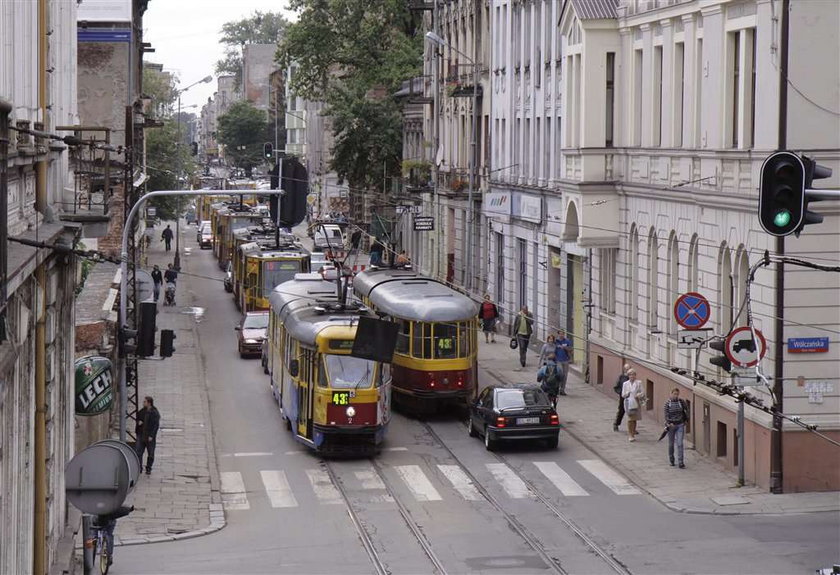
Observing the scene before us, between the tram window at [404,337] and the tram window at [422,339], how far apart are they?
19 centimetres

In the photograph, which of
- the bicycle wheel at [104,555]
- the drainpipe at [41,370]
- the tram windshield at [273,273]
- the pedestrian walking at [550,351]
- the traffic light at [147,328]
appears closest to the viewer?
the drainpipe at [41,370]

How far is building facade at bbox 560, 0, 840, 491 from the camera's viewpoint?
2727 centimetres

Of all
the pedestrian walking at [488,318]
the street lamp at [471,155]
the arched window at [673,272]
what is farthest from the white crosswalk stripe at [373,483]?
the street lamp at [471,155]

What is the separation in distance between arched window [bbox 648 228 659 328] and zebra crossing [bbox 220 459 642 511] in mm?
5837

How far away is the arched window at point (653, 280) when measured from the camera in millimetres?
35656

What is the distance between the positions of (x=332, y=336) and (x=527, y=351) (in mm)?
16962

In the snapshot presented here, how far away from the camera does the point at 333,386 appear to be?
3055cm

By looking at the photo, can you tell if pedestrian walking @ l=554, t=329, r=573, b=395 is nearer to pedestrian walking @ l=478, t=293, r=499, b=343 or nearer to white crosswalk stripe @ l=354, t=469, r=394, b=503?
pedestrian walking @ l=478, t=293, r=499, b=343

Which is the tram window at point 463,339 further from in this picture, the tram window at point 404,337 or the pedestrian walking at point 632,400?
the pedestrian walking at point 632,400

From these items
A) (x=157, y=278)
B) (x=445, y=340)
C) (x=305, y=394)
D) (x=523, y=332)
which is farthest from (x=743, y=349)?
(x=157, y=278)

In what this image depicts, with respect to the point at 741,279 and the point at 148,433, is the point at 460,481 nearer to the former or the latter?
the point at 148,433

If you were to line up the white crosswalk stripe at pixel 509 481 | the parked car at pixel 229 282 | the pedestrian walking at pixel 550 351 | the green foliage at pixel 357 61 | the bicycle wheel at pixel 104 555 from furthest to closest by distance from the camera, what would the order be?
the green foliage at pixel 357 61
the parked car at pixel 229 282
the pedestrian walking at pixel 550 351
the white crosswalk stripe at pixel 509 481
the bicycle wheel at pixel 104 555

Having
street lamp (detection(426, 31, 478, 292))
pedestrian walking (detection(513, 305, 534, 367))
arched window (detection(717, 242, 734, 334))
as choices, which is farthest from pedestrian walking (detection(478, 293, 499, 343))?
arched window (detection(717, 242, 734, 334))

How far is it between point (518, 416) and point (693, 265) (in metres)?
4.87
